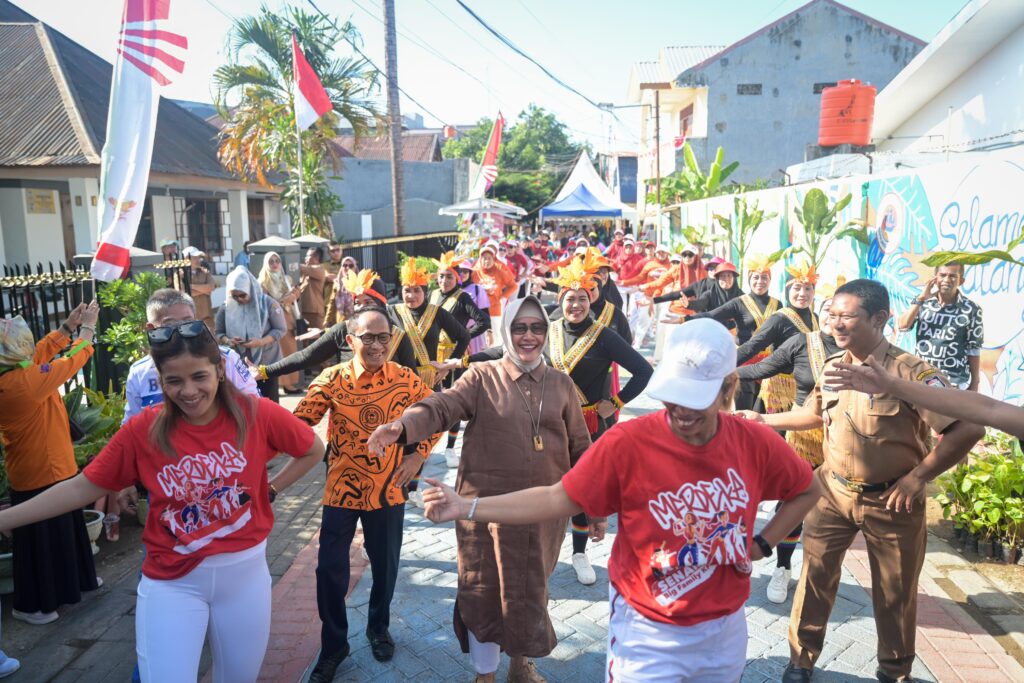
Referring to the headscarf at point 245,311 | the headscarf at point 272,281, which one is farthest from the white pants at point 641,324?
the headscarf at point 245,311

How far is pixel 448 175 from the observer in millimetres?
34938

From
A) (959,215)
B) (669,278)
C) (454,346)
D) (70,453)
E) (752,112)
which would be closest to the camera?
(70,453)

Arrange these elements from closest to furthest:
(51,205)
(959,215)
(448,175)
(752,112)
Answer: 1. (959,215)
2. (51,205)
3. (752,112)
4. (448,175)

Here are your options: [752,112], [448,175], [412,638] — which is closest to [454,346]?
[412,638]

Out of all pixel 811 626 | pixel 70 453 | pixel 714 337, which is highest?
pixel 714 337

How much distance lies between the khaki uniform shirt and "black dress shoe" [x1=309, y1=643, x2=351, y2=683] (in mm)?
2692

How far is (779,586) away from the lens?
4.68 m

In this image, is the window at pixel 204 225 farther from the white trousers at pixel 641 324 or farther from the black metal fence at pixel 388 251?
the white trousers at pixel 641 324

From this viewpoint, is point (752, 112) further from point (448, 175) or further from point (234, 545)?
point (234, 545)

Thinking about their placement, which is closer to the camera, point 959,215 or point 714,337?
point 714,337

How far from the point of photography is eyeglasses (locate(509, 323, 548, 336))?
3.71m

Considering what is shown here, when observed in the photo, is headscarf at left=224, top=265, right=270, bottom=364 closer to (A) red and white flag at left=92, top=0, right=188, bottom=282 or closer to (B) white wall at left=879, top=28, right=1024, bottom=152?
(A) red and white flag at left=92, top=0, right=188, bottom=282

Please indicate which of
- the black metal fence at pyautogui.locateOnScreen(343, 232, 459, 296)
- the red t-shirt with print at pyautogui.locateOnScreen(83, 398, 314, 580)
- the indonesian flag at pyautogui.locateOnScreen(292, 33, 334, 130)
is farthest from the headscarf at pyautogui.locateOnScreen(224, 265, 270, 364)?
the black metal fence at pyautogui.locateOnScreen(343, 232, 459, 296)

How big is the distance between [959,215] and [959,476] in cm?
316
